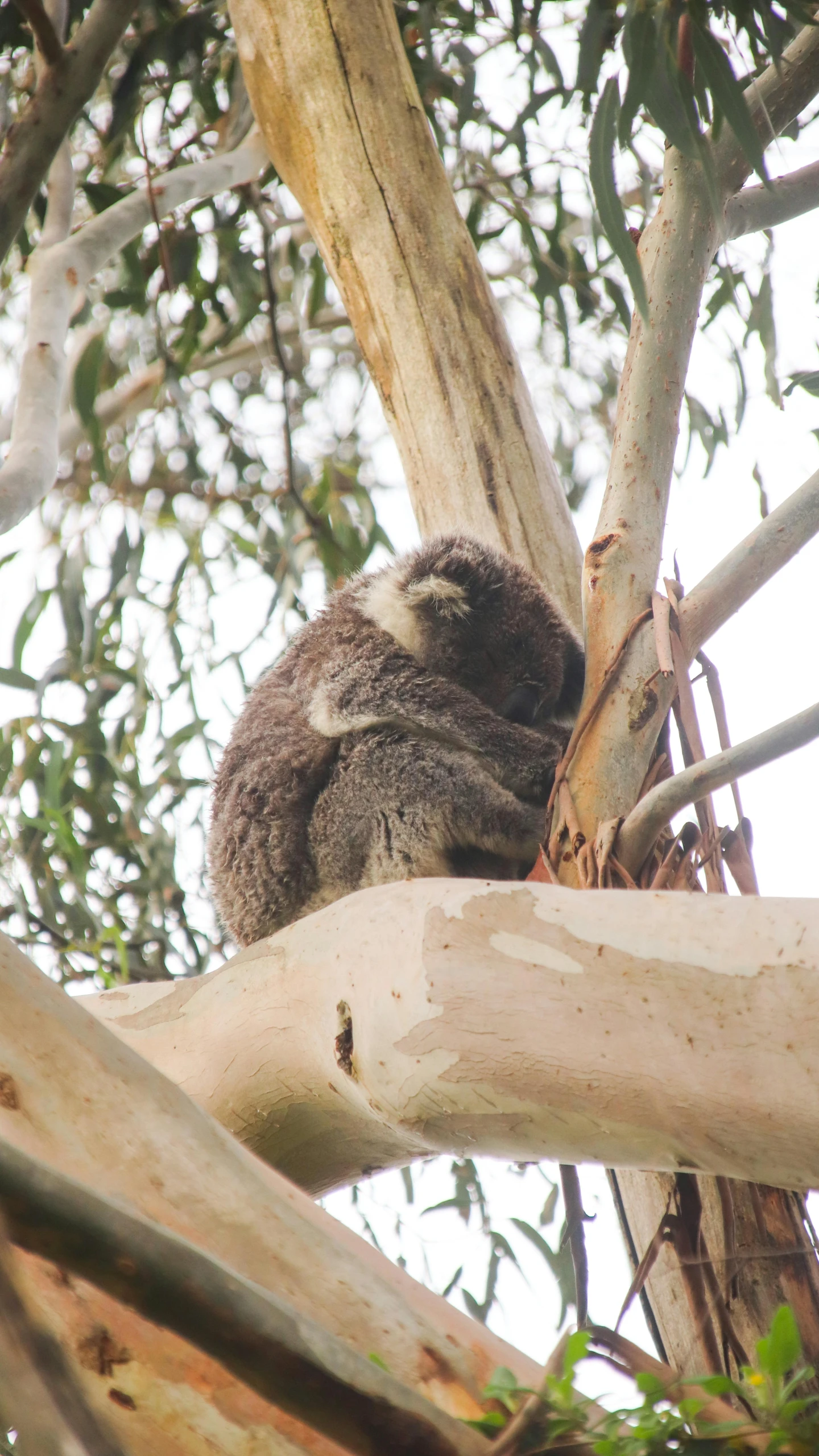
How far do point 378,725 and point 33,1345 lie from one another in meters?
1.75

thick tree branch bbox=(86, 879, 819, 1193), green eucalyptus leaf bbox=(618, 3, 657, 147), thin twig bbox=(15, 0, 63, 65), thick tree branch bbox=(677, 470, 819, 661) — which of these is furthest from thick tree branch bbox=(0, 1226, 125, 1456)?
thin twig bbox=(15, 0, 63, 65)

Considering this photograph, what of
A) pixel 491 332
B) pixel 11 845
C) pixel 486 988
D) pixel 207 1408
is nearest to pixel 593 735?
pixel 486 988

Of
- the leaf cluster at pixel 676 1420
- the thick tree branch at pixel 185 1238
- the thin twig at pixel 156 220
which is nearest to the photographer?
the leaf cluster at pixel 676 1420

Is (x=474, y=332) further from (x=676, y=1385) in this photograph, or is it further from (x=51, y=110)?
(x=676, y=1385)

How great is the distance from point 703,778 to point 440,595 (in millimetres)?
1173

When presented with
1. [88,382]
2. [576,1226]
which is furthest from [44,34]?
[576,1226]

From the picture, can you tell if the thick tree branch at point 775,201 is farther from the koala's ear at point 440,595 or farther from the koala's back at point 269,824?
the koala's back at point 269,824

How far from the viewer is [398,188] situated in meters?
2.47

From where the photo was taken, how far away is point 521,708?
2395 mm

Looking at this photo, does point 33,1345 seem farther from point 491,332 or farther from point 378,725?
point 491,332

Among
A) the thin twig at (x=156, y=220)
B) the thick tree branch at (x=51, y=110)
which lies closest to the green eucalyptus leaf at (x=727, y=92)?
the thick tree branch at (x=51, y=110)

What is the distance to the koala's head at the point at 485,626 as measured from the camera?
2.34 meters

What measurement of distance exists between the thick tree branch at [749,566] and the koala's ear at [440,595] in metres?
0.76

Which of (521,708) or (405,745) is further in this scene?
(521,708)
